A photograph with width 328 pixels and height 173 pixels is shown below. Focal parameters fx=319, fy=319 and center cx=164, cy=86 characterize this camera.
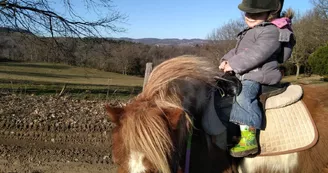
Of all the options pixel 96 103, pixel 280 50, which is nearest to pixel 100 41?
pixel 96 103

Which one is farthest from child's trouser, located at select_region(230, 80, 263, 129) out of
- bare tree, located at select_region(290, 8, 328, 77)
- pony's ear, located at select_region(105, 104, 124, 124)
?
bare tree, located at select_region(290, 8, 328, 77)

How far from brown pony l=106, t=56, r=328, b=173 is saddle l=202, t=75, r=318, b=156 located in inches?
2.7

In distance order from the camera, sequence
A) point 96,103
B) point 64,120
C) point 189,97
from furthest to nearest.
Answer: point 96,103
point 64,120
point 189,97

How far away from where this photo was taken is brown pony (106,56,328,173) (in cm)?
174

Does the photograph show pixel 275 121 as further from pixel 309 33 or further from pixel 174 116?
pixel 309 33

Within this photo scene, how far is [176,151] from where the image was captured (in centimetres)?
188

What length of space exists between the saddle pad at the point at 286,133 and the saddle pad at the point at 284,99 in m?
0.04

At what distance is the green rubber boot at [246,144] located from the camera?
7.22 feet

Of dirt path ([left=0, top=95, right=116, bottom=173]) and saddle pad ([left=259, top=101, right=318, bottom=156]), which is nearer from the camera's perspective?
saddle pad ([left=259, top=101, right=318, bottom=156])

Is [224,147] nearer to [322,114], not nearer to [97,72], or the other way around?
[322,114]

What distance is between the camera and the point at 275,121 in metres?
2.33

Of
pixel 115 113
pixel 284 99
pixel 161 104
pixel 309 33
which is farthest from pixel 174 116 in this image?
pixel 309 33

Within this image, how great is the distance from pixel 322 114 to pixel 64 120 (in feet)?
18.7

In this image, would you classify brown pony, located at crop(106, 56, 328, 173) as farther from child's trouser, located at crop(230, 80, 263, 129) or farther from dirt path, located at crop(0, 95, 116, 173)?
dirt path, located at crop(0, 95, 116, 173)
